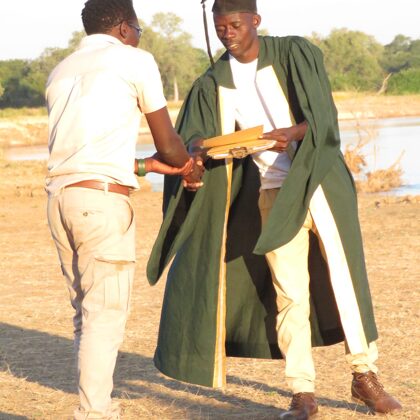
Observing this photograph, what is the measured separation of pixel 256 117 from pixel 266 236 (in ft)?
2.00

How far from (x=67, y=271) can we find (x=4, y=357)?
2.52 m

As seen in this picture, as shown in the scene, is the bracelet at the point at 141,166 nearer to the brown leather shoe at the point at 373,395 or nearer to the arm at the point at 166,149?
the arm at the point at 166,149

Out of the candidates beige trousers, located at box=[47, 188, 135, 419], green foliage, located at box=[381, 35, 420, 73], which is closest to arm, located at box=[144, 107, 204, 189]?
beige trousers, located at box=[47, 188, 135, 419]

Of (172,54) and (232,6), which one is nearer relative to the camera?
(232,6)

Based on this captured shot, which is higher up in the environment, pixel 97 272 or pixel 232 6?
pixel 232 6

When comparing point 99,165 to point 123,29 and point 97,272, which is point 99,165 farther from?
point 123,29

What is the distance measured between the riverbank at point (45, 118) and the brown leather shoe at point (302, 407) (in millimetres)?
32166

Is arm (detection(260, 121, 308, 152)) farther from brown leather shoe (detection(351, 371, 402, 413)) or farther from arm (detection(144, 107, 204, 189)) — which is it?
brown leather shoe (detection(351, 371, 402, 413))

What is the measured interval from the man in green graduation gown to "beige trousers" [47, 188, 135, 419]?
0.90 metres

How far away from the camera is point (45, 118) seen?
48.0 meters

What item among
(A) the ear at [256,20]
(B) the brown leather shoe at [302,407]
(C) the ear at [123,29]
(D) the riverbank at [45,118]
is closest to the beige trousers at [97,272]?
(C) the ear at [123,29]

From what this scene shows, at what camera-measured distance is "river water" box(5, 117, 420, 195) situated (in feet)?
66.5

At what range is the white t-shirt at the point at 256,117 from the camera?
557 centimetres

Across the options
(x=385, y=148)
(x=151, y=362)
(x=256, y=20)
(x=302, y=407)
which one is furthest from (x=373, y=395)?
(x=385, y=148)
